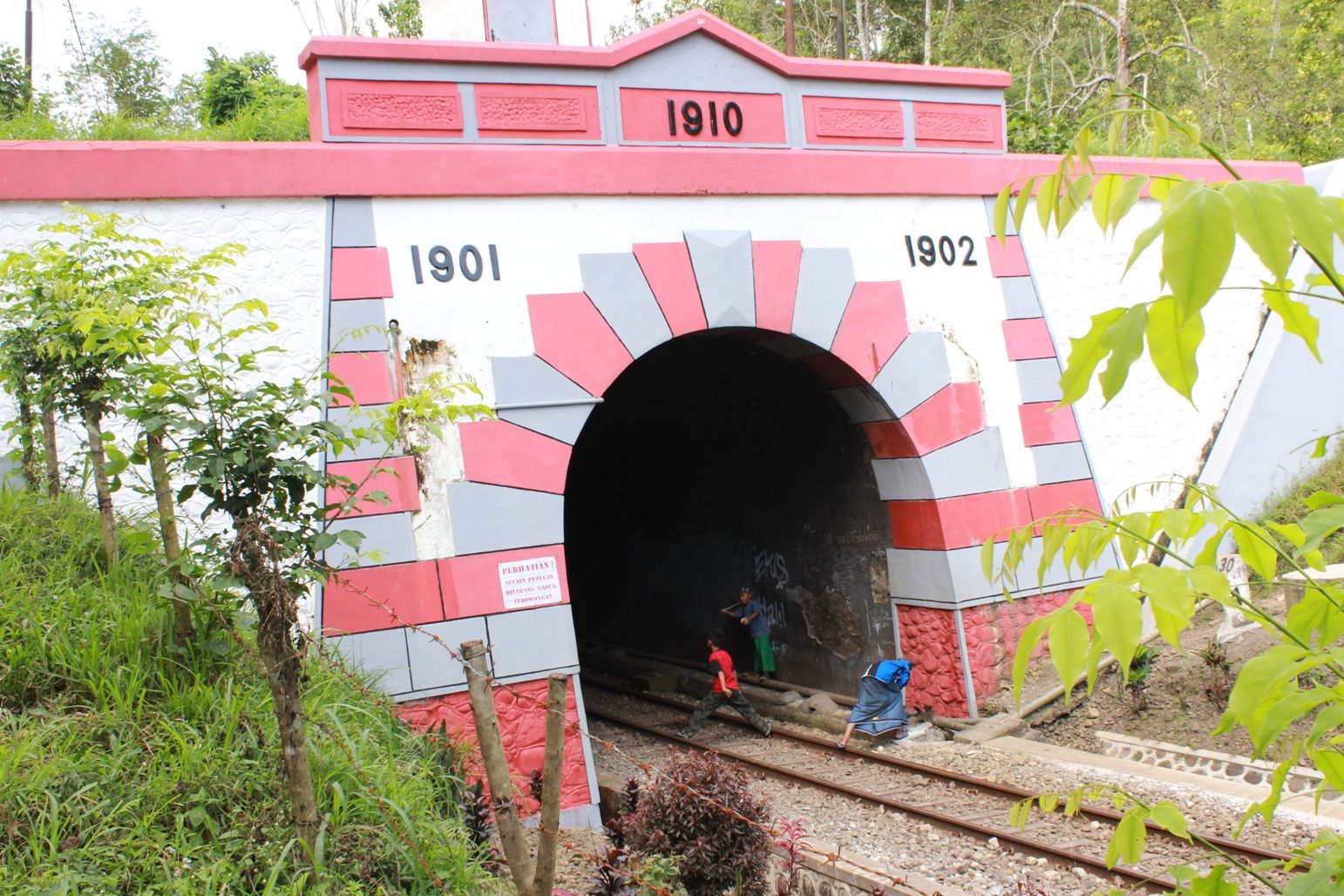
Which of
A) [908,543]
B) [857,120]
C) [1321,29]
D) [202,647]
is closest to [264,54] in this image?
[857,120]

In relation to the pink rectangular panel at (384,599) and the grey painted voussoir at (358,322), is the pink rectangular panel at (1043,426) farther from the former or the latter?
the grey painted voussoir at (358,322)

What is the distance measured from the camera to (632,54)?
9.07m

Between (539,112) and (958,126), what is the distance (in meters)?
4.35

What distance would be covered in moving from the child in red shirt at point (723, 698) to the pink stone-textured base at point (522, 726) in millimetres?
3263

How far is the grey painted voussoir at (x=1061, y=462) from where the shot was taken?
422 inches

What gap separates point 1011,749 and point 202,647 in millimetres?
6963

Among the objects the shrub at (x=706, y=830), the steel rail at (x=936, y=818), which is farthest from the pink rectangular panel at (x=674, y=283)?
the shrub at (x=706, y=830)

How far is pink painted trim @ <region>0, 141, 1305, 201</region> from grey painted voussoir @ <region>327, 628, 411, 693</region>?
3282 millimetres

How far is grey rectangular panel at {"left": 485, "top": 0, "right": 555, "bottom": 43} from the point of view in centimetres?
972

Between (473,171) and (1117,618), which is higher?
(473,171)

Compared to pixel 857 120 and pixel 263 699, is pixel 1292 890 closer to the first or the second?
pixel 263 699

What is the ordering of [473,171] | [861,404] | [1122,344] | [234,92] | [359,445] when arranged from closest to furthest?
1. [1122,344]
2. [359,445]
3. [473,171]
4. [861,404]
5. [234,92]

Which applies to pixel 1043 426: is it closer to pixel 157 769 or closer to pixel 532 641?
pixel 532 641

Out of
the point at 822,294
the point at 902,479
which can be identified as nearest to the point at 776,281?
the point at 822,294
